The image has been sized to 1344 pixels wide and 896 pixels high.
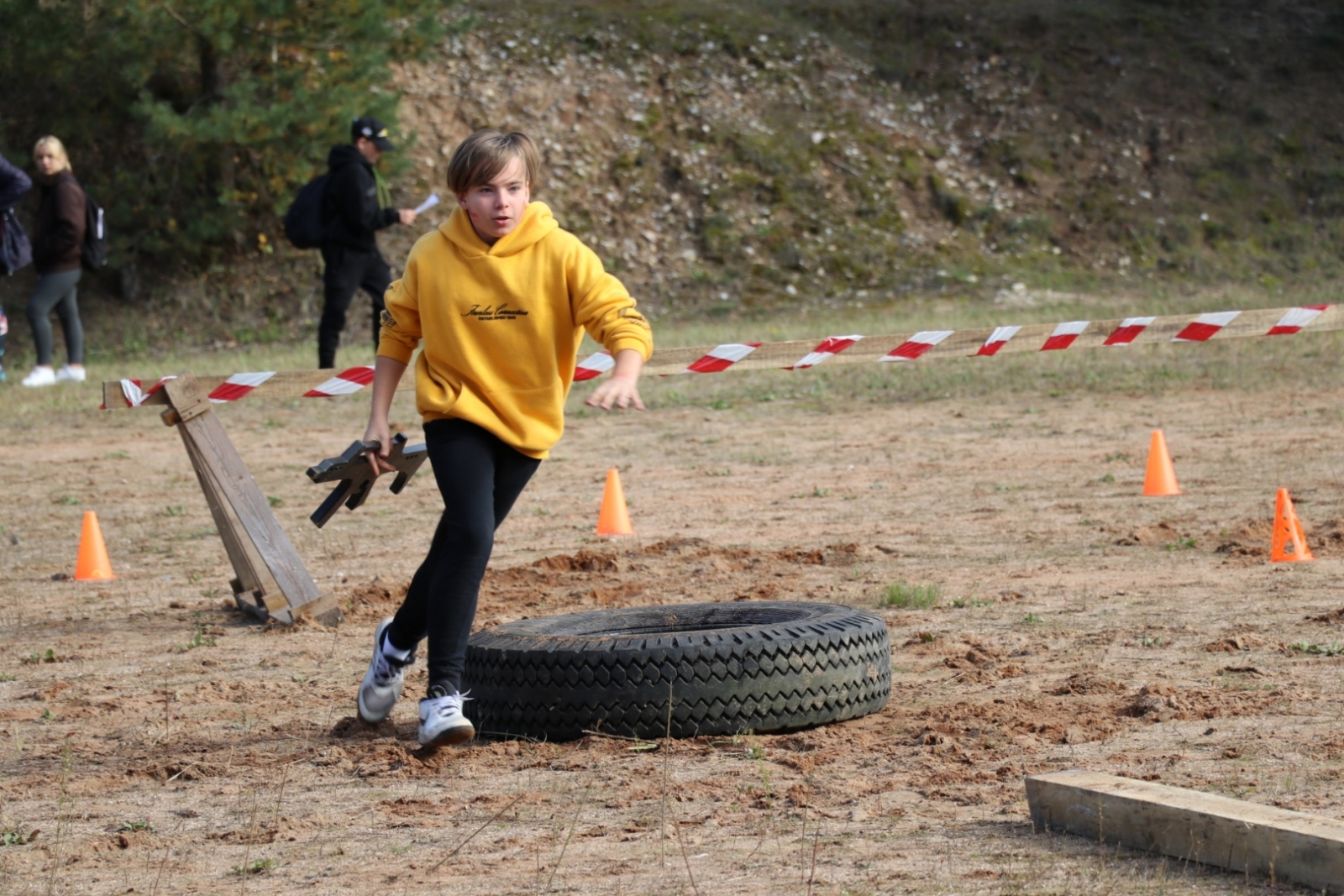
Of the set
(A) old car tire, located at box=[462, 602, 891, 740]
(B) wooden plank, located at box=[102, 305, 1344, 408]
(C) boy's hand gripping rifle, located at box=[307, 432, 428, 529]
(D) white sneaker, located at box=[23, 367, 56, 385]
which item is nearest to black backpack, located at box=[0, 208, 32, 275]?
(D) white sneaker, located at box=[23, 367, 56, 385]

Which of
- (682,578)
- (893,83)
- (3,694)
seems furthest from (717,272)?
(3,694)

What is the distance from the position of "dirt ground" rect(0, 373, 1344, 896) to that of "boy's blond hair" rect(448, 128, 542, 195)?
169cm

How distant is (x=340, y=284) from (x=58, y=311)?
143 inches

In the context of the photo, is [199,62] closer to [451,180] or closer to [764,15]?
[764,15]

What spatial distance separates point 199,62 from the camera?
873 inches

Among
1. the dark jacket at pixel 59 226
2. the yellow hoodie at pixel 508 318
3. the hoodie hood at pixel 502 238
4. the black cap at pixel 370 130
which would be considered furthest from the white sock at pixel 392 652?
the dark jacket at pixel 59 226

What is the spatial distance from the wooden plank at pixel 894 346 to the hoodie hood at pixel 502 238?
278 centimetres

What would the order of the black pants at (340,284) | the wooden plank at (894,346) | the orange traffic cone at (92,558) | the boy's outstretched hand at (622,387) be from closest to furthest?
the boy's outstretched hand at (622,387), the wooden plank at (894,346), the orange traffic cone at (92,558), the black pants at (340,284)

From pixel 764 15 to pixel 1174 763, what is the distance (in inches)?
1023

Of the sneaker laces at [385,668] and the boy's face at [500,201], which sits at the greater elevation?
the boy's face at [500,201]

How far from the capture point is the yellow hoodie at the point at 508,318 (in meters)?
4.50

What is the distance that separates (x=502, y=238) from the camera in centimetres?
453

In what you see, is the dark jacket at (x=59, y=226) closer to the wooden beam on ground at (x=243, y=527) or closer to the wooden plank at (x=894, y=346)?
the wooden plank at (x=894, y=346)

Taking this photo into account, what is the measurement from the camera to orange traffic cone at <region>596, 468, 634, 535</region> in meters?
8.74
